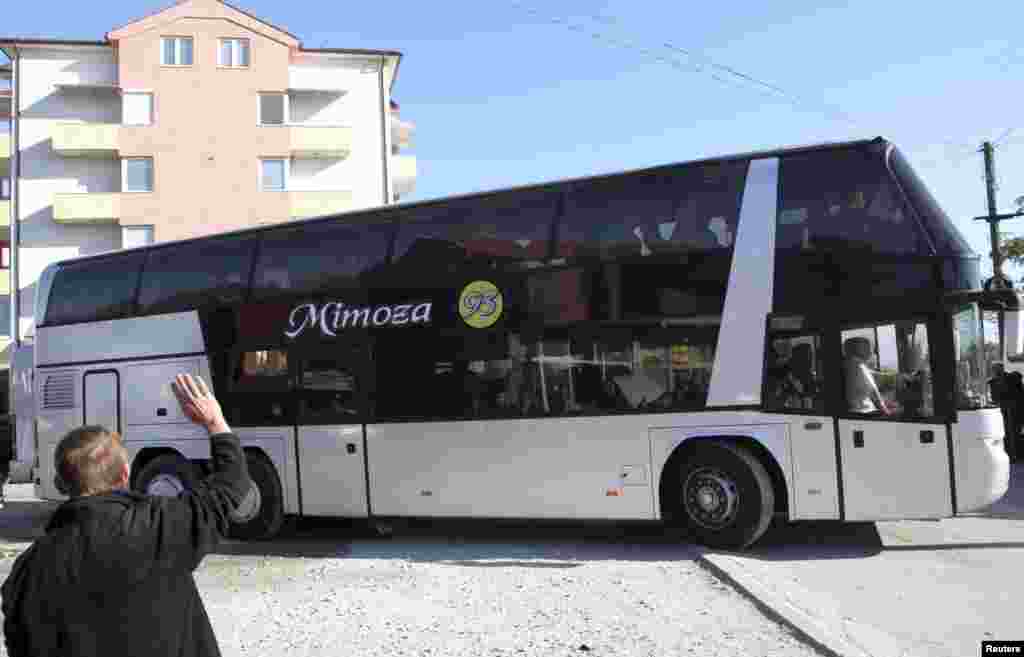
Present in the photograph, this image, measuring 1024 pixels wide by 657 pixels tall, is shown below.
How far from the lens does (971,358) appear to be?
8234 mm

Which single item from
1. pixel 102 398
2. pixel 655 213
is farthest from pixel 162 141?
pixel 655 213

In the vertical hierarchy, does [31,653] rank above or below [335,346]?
below

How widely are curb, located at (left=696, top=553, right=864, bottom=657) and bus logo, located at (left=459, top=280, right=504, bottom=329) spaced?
319 centimetres

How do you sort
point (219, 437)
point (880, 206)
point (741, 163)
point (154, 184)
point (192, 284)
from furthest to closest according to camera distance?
point (154, 184)
point (192, 284)
point (741, 163)
point (880, 206)
point (219, 437)

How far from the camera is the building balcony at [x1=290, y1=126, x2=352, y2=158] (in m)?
41.8

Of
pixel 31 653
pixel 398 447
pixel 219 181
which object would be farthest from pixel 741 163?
pixel 219 181

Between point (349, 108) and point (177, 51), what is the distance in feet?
26.6

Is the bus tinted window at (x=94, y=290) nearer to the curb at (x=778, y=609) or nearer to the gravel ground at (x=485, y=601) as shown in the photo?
the gravel ground at (x=485, y=601)

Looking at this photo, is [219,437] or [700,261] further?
[700,261]

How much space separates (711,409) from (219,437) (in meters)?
6.40

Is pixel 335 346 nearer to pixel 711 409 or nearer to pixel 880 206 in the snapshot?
pixel 711 409

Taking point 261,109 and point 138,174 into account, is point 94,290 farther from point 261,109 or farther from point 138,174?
Answer: point 261,109

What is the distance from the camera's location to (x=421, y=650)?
5605 mm

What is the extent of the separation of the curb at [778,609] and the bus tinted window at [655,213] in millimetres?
2963
